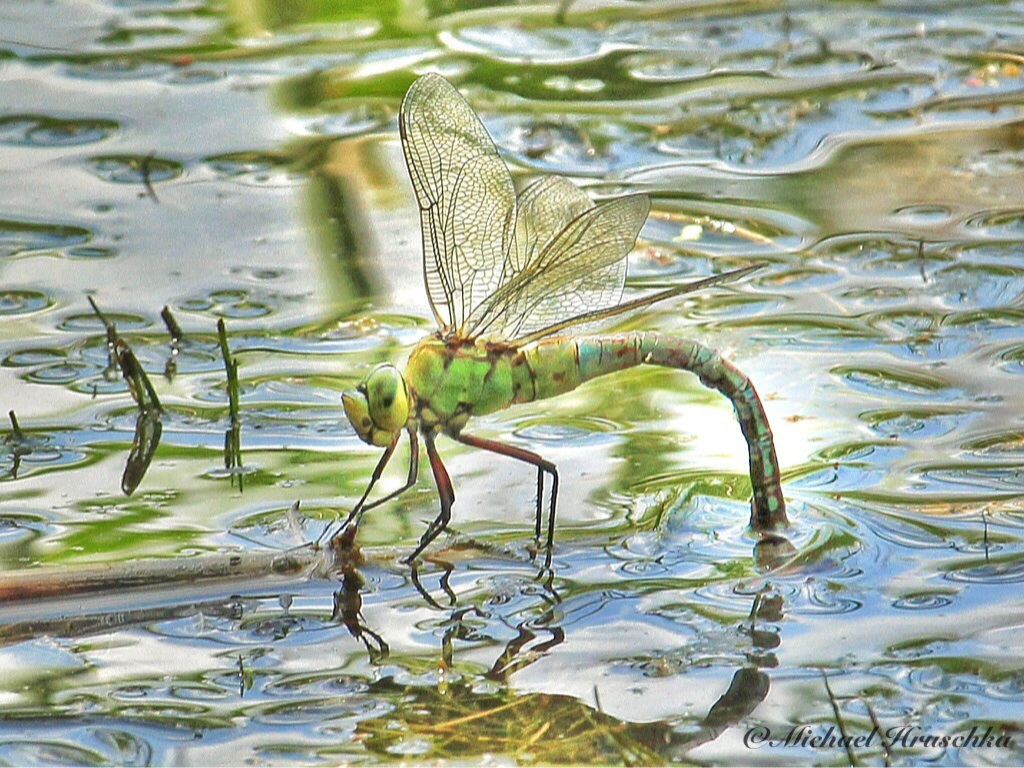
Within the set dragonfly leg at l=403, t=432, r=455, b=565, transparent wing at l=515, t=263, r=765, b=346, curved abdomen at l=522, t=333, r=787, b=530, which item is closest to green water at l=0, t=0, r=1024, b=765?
dragonfly leg at l=403, t=432, r=455, b=565

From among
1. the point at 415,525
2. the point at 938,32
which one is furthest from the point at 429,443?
the point at 938,32

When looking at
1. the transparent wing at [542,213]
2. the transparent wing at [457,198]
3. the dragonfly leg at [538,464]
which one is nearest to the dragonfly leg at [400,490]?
the dragonfly leg at [538,464]

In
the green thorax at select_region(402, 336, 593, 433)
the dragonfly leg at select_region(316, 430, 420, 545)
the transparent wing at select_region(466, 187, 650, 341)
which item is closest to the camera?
the dragonfly leg at select_region(316, 430, 420, 545)

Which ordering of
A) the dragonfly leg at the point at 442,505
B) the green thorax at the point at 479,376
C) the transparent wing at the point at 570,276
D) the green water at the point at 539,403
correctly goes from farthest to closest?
1. the transparent wing at the point at 570,276
2. the green thorax at the point at 479,376
3. the dragonfly leg at the point at 442,505
4. the green water at the point at 539,403

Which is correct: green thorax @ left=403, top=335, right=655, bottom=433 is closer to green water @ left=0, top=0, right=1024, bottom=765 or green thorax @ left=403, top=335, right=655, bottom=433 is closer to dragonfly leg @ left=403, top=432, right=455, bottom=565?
dragonfly leg @ left=403, top=432, right=455, bottom=565

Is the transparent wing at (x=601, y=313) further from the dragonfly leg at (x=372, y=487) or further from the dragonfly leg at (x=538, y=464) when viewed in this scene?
the dragonfly leg at (x=372, y=487)

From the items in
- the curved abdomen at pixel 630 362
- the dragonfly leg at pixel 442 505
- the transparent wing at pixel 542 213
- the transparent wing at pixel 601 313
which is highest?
the transparent wing at pixel 542 213

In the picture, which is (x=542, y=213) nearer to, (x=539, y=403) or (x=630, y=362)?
(x=630, y=362)
